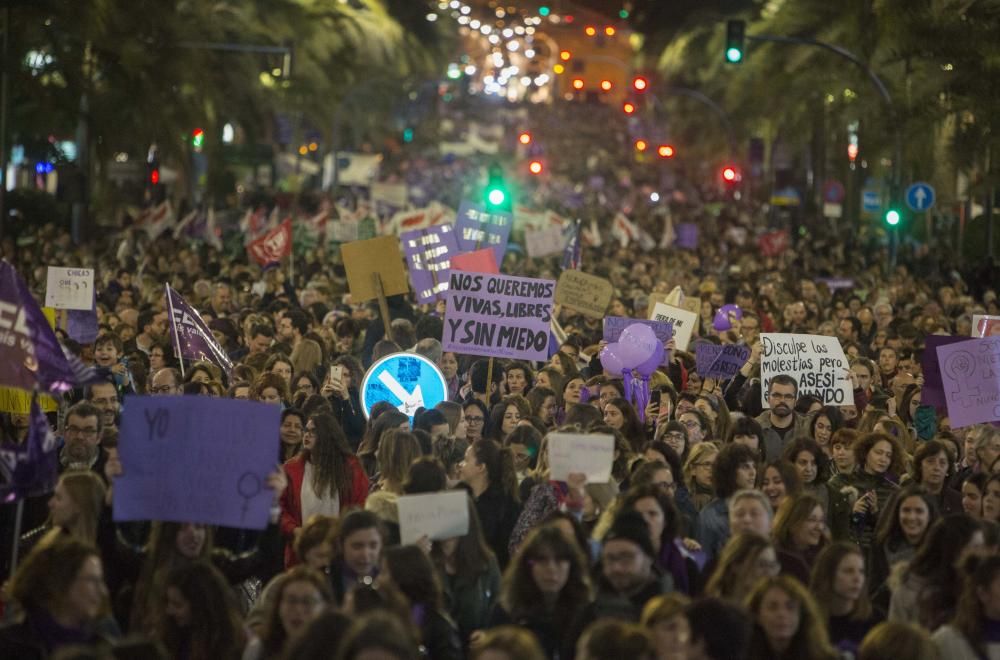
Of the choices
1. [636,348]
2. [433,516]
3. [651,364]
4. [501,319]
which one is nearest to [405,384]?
[501,319]

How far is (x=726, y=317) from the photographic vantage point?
18594 mm

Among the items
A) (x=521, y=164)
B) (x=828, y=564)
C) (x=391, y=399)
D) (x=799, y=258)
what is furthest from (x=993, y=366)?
(x=521, y=164)

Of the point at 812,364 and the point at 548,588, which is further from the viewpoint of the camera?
the point at 812,364

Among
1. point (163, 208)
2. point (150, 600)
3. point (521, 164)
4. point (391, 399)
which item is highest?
point (521, 164)

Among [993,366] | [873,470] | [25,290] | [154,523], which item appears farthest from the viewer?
[993,366]

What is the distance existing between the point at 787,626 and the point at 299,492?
374cm

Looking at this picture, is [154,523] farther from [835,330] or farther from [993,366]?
[835,330]

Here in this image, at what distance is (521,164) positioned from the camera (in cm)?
9775

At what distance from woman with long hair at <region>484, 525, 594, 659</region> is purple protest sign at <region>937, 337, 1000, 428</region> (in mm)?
5442

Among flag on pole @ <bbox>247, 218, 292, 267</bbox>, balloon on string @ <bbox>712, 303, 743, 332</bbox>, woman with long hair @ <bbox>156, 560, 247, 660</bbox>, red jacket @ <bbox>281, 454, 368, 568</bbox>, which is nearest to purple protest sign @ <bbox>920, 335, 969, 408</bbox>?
red jacket @ <bbox>281, 454, 368, 568</bbox>

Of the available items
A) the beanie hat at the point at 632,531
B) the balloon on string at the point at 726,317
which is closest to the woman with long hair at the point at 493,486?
the beanie hat at the point at 632,531

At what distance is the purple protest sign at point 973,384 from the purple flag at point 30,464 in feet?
19.8

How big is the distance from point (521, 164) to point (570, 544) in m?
91.1

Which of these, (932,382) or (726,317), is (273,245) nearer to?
(726,317)
